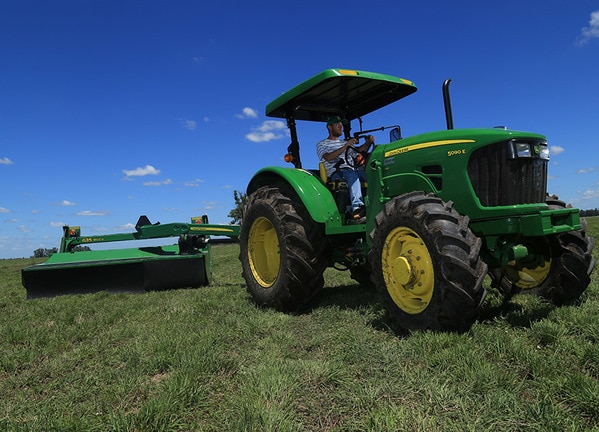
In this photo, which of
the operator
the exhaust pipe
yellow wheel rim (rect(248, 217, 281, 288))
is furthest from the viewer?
yellow wheel rim (rect(248, 217, 281, 288))

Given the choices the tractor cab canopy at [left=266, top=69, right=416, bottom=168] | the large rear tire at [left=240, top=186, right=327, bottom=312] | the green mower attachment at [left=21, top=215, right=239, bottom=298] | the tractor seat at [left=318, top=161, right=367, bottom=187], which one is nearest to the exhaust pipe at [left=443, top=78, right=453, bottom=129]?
the tractor cab canopy at [left=266, top=69, right=416, bottom=168]

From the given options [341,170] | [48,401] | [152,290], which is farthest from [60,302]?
[341,170]

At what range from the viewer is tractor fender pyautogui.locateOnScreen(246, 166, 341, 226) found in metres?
4.47

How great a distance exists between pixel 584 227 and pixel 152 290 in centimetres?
572

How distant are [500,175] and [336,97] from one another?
2.58 meters

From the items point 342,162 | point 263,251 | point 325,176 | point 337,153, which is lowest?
point 263,251

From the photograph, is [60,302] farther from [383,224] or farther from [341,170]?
[383,224]

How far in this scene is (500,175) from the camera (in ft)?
11.0

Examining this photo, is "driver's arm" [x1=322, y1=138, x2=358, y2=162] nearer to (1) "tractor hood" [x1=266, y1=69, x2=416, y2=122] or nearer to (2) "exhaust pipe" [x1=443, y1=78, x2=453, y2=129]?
(1) "tractor hood" [x1=266, y1=69, x2=416, y2=122]

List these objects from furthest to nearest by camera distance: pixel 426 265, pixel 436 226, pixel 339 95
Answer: pixel 339 95, pixel 426 265, pixel 436 226

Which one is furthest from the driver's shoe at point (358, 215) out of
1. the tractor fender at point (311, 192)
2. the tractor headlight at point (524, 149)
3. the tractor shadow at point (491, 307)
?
the tractor headlight at point (524, 149)

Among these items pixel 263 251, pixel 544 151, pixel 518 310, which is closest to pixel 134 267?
pixel 263 251

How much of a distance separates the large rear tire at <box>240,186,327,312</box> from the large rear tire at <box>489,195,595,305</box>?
A: 192 cm

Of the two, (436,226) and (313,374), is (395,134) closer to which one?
(436,226)
